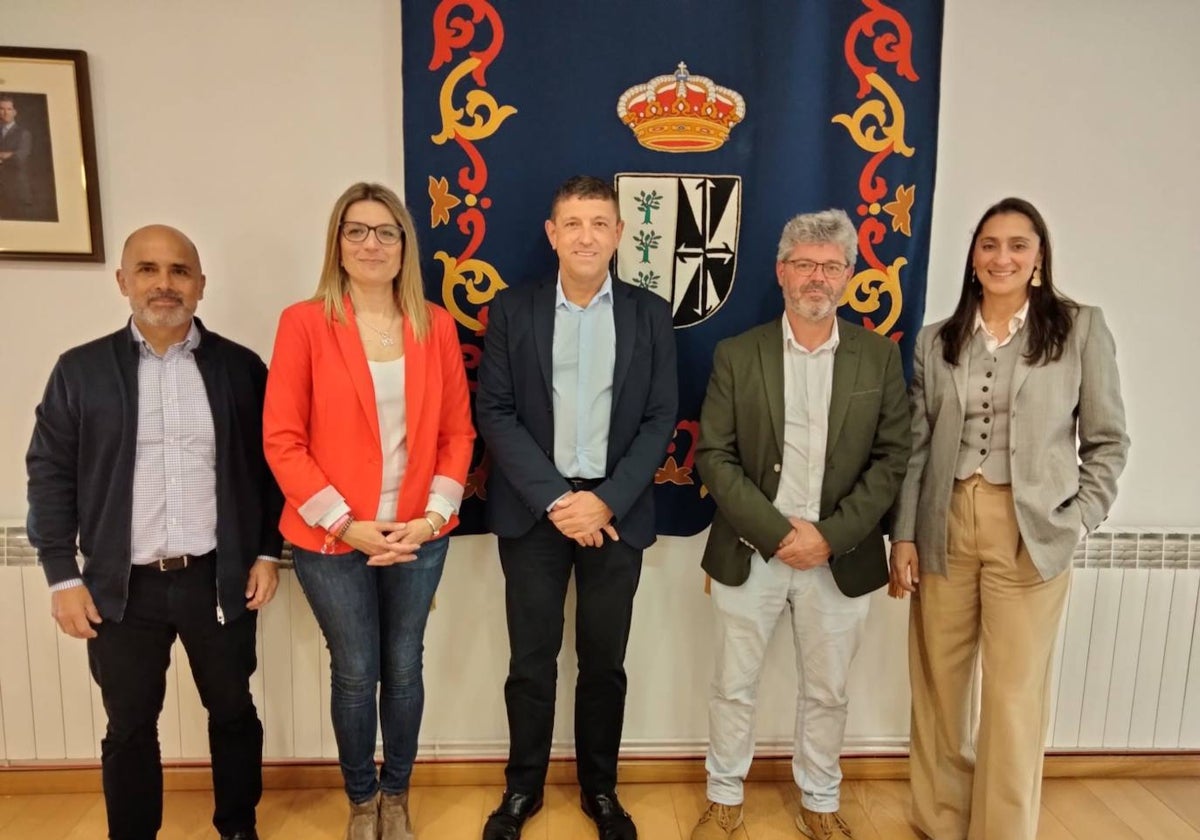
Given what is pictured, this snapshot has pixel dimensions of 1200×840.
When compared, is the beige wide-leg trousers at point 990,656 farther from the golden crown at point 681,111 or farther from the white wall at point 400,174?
the golden crown at point 681,111

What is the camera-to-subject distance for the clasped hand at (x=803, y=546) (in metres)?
1.97

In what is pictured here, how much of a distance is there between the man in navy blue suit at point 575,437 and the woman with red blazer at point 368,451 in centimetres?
15

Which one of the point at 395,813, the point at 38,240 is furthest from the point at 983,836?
the point at 38,240

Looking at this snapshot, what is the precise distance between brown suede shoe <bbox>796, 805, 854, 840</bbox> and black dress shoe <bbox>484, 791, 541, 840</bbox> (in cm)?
81

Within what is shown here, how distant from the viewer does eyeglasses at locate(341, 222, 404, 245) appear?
73.2 inches

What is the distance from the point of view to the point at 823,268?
196 cm

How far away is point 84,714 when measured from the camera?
2383 millimetres

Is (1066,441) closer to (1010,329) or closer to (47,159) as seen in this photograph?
(1010,329)

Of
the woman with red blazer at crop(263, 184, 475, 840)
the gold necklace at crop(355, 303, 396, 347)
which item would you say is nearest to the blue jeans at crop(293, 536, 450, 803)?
the woman with red blazer at crop(263, 184, 475, 840)

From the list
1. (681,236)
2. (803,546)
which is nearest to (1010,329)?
(803,546)

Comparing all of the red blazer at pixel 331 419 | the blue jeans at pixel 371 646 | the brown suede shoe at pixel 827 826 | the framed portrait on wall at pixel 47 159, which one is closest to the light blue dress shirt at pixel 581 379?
the red blazer at pixel 331 419

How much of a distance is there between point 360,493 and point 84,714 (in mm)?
1359

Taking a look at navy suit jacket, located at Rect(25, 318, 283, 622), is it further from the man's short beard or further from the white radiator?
the white radiator

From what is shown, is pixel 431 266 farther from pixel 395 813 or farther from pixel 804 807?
pixel 804 807
